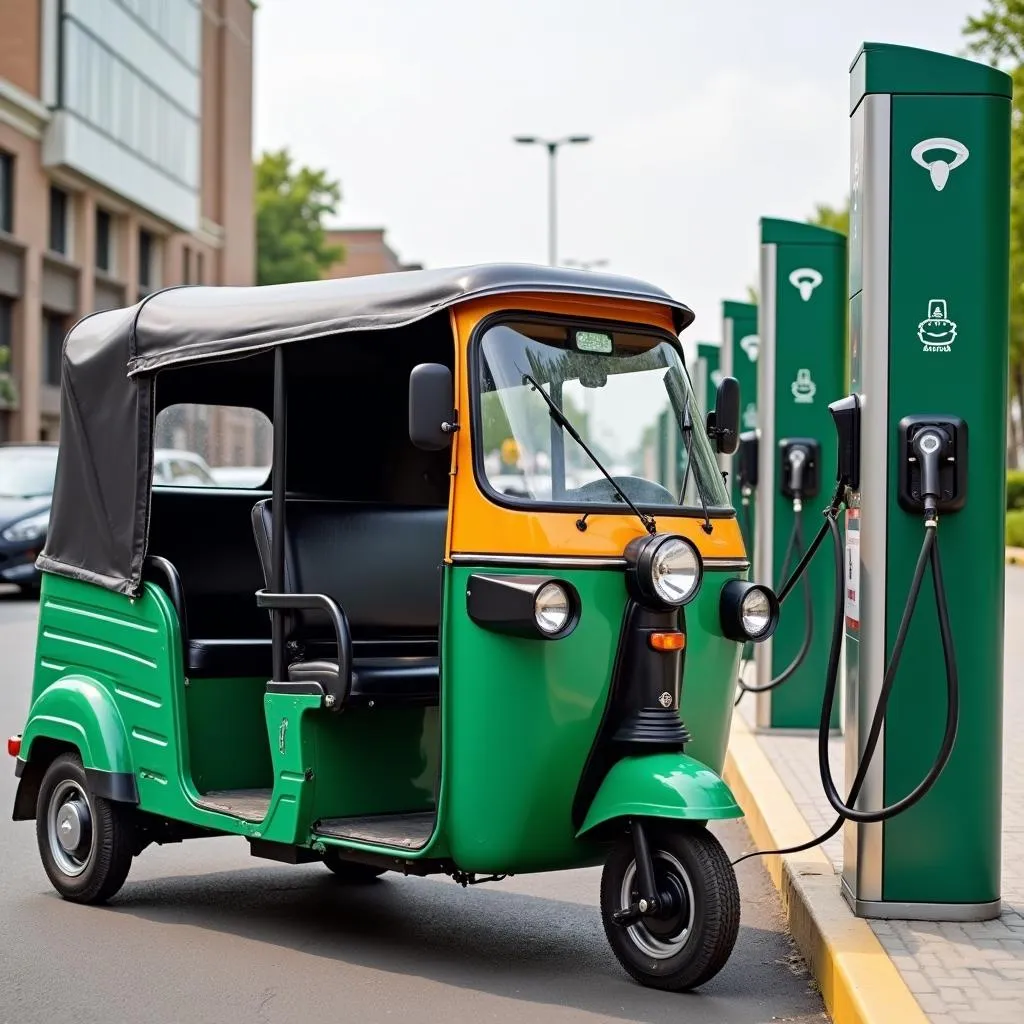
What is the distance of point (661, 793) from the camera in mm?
5328

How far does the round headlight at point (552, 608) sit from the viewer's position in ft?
17.7

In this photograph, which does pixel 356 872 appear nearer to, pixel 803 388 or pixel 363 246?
pixel 803 388

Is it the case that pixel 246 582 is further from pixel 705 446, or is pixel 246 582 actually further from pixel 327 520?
pixel 705 446

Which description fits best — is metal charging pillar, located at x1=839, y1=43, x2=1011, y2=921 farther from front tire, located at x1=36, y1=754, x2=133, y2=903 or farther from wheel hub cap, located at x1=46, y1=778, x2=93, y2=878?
wheel hub cap, located at x1=46, y1=778, x2=93, y2=878

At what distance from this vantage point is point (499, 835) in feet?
18.1

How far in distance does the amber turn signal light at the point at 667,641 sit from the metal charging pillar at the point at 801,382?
16.8ft

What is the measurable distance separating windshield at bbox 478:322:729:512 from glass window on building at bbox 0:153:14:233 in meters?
39.0

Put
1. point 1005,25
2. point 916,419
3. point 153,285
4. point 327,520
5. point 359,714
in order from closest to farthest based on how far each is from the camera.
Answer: point 916,419, point 359,714, point 327,520, point 1005,25, point 153,285

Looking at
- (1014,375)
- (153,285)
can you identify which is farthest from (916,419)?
(153,285)

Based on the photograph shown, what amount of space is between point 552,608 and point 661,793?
2.07 ft

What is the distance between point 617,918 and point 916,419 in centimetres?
184

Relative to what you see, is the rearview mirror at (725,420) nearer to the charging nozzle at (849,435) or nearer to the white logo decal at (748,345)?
the charging nozzle at (849,435)

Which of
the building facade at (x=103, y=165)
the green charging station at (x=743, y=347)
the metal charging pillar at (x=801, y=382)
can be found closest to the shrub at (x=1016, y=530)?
the building facade at (x=103, y=165)

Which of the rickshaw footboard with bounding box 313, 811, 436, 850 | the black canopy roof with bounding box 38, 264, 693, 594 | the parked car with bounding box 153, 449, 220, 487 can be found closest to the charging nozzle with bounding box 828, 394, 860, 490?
the black canopy roof with bounding box 38, 264, 693, 594
